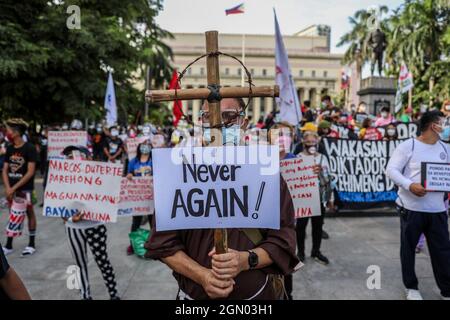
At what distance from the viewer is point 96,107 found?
15.6 m

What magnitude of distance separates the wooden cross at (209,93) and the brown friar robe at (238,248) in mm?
217

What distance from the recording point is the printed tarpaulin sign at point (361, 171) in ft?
26.9

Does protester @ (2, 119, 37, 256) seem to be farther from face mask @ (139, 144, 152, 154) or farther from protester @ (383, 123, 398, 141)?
protester @ (383, 123, 398, 141)

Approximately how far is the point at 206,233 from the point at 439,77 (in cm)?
3172

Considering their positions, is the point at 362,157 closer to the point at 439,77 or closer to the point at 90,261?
the point at 90,261

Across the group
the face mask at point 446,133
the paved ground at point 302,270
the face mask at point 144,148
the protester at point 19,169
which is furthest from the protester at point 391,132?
the protester at point 19,169

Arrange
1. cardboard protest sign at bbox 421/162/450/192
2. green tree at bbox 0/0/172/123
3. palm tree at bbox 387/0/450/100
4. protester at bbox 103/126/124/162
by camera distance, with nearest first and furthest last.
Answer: cardboard protest sign at bbox 421/162/450/192, protester at bbox 103/126/124/162, green tree at bbox 0/0/172/123, palm tree at bbox 387/0/450/100

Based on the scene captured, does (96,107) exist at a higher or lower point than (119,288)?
higher

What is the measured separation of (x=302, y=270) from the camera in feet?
17.0

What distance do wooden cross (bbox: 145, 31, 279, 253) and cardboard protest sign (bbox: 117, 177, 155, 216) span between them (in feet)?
11.3

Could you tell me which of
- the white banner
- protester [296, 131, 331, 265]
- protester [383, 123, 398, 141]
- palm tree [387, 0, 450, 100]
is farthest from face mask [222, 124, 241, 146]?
palm tree [387, 0, 450, 100]

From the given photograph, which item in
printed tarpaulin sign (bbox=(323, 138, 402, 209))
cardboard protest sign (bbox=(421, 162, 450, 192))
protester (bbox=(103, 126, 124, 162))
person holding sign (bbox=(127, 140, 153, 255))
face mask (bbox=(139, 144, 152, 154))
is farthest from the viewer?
protester (bbox=(103, 126, 124, 162))

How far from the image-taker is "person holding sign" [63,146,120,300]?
396 centimetres
